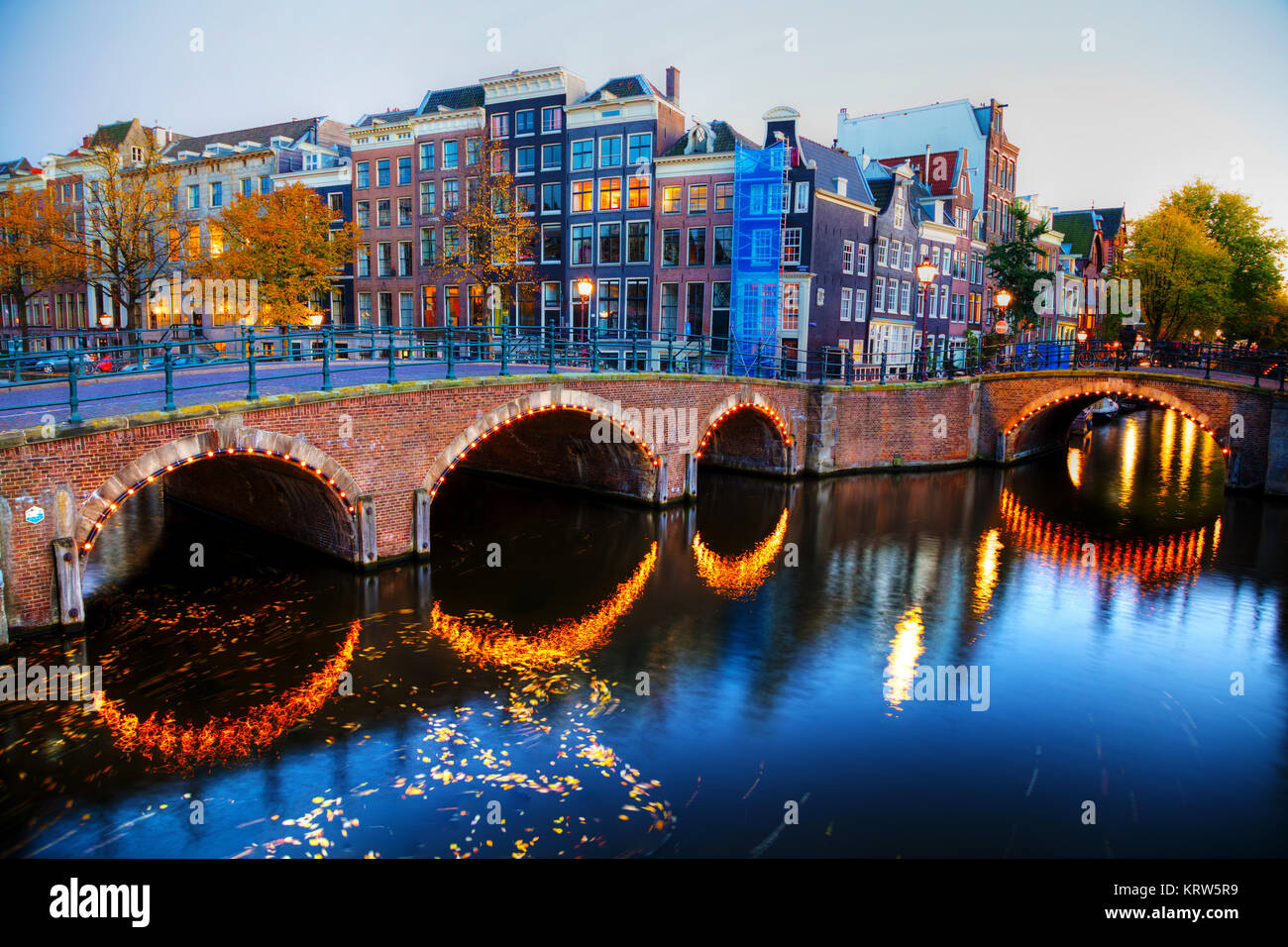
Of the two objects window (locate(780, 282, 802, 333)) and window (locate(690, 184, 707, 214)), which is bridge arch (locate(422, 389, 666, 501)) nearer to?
window (locate(780, 282, 802, 333))

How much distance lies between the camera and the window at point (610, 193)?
132 ft

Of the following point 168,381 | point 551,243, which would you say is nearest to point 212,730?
point 168,381

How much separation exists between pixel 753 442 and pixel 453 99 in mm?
27412

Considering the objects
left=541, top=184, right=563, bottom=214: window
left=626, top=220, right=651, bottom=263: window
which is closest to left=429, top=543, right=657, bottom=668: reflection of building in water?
left=626, top=220, right=651, bottom=263: window

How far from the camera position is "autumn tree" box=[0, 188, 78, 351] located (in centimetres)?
4106

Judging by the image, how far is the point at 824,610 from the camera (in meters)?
16.2

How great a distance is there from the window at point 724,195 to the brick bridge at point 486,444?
1342cm

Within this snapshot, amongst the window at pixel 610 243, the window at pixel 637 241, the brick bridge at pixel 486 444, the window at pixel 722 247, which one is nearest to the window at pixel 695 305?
the window at pixel 722 247

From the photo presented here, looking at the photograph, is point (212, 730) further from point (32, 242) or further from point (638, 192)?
point (32, 242)

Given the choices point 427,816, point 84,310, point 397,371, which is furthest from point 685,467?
point 84,310

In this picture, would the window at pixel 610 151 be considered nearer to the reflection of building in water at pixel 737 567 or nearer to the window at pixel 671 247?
the window at pixel 671 247

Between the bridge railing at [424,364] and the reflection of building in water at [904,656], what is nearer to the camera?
the reflection of building in water at [904,656]
